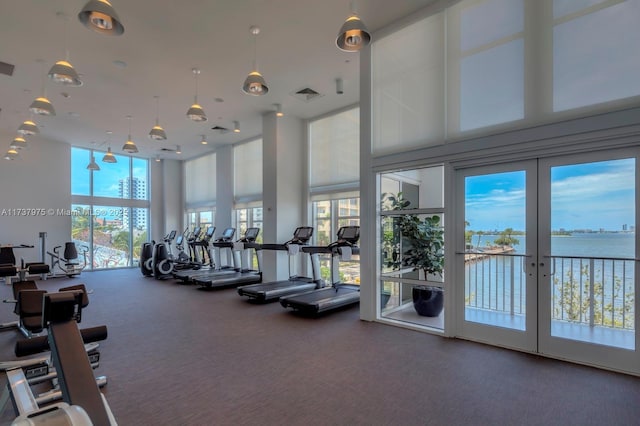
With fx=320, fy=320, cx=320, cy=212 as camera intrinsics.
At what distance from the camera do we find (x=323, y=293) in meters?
6.30

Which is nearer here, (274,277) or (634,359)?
(634,359)

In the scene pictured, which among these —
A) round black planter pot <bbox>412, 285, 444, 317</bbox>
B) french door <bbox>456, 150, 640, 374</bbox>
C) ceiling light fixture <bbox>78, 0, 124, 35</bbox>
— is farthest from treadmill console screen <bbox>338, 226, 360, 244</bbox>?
ceiling light fixture <bbox>78, 0, 124, 35</bbox>

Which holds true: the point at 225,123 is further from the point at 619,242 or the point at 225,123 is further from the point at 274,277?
the point at 619,242

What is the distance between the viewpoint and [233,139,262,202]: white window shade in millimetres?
10336

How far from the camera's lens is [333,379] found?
10.6 ft

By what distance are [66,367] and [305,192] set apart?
23.9 ft

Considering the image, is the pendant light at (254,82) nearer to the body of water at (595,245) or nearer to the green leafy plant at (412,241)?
the green leafy plant at (412,241)

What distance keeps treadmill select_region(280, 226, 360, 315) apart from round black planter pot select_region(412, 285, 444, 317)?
4.15 ft

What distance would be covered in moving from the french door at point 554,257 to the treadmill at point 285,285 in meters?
3.69

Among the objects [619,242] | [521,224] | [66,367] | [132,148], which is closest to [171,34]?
[132,148]

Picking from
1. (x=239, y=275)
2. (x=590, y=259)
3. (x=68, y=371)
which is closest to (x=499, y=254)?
(x=590, y=259)

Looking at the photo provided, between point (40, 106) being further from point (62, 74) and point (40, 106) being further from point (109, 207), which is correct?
point (109, 207)

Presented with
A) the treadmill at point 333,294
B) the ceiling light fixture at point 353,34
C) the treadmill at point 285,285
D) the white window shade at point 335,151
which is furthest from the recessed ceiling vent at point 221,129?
the ceiling light fixture at point 353,34

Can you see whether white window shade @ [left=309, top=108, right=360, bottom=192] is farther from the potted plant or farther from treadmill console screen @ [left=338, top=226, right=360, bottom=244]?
the potted plant
